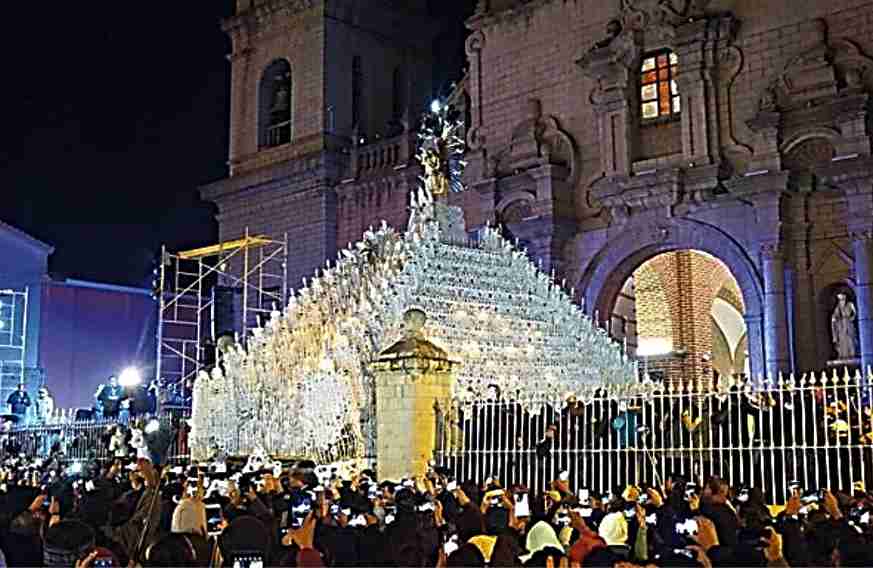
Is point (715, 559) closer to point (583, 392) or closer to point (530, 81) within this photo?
point (583, 392)

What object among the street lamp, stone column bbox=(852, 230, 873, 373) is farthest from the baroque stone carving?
the street lamp

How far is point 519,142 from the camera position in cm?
2580

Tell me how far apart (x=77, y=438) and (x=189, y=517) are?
1532 cm

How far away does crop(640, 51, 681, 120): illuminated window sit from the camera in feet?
78.3

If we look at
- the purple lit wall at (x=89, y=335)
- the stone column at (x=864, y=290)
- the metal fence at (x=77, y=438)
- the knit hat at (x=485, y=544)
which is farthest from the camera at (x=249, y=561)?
the purple lit wall at (x=89, y=335)

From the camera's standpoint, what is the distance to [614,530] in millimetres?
8484

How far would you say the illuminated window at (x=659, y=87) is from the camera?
23859 mm

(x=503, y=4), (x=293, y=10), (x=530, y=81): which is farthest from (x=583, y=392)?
(x=293, y=10)

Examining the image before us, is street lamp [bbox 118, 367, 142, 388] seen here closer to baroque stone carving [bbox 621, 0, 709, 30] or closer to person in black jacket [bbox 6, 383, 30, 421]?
person in black jacket [bbox 6, 383, 30, 421]

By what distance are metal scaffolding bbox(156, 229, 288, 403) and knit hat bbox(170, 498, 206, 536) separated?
66.6 feet

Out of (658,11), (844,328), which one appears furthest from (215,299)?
(844,328)

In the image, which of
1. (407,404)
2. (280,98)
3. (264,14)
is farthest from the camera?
(280,98)

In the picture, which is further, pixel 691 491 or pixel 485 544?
pixel 691 491

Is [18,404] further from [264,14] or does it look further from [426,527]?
[426,527]
